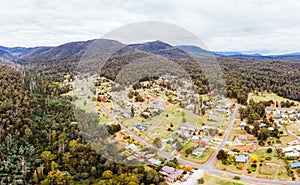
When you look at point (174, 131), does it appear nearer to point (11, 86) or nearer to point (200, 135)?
point (200, 135)

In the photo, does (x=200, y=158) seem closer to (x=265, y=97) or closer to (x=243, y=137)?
(x=243, y=137)

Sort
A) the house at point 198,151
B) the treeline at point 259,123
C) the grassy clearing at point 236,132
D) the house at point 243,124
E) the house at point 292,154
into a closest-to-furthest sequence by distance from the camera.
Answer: the house at point 292,154
the house at point 198,151
the treeline at point 259,123
the grassy clearing at point 236,132
the house at point 243,124

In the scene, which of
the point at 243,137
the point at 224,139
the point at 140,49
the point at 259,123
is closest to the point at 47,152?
the point at 224,139

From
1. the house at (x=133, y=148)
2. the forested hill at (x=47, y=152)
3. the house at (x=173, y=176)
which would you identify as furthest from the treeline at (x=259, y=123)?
the forested hill at (x=47, y=152)

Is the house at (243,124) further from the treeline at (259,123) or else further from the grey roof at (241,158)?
the grey roof at (241,158)

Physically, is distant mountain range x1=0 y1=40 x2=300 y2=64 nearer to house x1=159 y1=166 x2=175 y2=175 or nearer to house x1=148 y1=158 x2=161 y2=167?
house x1=148 y1=158 x2=161 y2=167

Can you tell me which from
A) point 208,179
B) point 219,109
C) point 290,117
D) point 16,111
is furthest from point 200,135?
point 16,111

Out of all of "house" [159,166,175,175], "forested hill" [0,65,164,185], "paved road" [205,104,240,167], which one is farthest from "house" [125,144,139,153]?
"paved road" [205,104,240,167]

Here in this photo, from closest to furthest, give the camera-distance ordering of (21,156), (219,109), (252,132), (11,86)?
1. (21,156)
2. (252,132)
3. (11,86)
4. (219,109)
